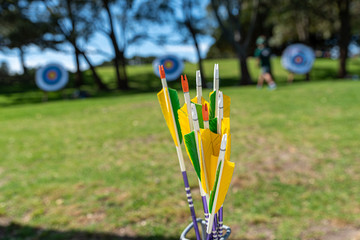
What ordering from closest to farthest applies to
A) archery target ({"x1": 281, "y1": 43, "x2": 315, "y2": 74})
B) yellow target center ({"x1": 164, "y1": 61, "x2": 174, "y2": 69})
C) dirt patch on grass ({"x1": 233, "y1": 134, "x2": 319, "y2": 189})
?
dirt patch on grass ({"x1": 233, "y1": 134, "x2": 319, "y2": 189})
archery target ({"x1": 281, "y1": 43, "x2": 315, "y2": 74})
yellow target center ({"x1": 164, "y1": 61, "x2": 174, "y2": 69})

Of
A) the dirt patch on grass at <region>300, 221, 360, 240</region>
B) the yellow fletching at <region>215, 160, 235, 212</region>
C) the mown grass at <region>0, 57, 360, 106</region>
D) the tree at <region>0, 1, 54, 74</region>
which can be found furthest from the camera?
the mown grass at <region>0, 57, 360, 106</region>

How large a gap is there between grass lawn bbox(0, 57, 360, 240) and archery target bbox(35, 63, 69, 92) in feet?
25.0

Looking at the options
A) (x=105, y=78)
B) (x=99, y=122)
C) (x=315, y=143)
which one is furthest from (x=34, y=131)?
(x=105, y=78)

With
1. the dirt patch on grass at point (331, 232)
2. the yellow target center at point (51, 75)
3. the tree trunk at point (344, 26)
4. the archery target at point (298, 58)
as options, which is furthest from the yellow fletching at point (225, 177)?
the tree trunk at point (344, 26)

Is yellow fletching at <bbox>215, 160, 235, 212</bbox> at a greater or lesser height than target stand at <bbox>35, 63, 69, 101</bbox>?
lesser

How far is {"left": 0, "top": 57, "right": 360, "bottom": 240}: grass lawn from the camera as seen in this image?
8.85 ft

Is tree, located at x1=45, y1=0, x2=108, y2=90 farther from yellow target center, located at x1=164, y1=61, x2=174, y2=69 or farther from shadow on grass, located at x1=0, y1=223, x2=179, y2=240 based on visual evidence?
shadow on grass, located at x1=0, y1=223, x2=179, y2=240

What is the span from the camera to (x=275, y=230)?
2576 millimetres

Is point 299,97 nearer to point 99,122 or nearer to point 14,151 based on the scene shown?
point 99,122

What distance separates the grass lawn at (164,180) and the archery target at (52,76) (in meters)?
7.62

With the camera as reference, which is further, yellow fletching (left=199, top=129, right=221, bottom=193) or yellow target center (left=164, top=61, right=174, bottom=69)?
yellow target center (left=164, top=61, right=174, bottom=69)

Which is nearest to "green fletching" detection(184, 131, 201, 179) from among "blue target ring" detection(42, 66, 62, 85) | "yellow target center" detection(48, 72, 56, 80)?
"blue target ring" detection(42, 66, 62, 85)

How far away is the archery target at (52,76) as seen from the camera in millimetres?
13570

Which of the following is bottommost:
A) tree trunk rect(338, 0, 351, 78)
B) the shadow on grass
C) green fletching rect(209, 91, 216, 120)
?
the shadow on grass
